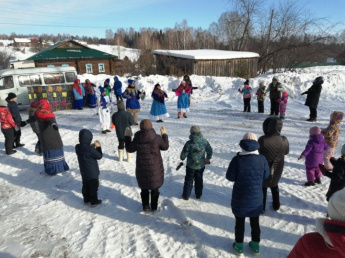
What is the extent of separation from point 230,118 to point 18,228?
856 centimetres

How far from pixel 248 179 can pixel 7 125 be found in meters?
6.73

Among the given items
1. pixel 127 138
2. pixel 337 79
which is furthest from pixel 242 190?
pixel 337 79

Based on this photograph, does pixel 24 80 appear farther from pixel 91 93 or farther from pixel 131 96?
pixel 131 96

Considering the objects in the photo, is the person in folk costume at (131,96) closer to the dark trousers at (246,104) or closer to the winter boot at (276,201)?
the dark trousers at (246,104)

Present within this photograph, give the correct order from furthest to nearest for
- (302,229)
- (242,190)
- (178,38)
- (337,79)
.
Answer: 1. (178,38)
2. (337,79)
3. (302,229)
4. (242,190)

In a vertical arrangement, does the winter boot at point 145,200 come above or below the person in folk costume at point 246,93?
below

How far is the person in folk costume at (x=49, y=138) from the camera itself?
5.65m

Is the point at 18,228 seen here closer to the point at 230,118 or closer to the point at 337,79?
the point at 230,118

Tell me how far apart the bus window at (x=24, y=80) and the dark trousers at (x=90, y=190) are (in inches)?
476

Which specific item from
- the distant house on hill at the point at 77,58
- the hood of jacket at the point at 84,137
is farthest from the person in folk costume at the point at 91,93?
the distant house on hill at the point at 77,58

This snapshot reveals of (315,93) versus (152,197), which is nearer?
(152,197)

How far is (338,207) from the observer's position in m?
1.61

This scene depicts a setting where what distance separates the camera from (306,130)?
866 cm

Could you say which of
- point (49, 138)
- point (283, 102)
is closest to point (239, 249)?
point (49, 138)
